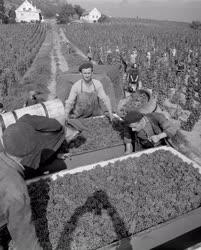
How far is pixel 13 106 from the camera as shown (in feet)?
25.2

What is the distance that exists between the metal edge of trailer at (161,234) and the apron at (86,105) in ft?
8.62

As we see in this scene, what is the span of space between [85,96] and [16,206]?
10.0 ft

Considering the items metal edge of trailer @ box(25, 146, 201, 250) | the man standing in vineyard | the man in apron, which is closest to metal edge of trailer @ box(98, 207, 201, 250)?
metal edge of trailer @ box(25, 146, 201, 250)

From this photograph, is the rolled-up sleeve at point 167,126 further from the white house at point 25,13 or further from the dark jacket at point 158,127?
the white house at point 25,13

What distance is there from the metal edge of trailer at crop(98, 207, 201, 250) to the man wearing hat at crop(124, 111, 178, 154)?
1.26 m

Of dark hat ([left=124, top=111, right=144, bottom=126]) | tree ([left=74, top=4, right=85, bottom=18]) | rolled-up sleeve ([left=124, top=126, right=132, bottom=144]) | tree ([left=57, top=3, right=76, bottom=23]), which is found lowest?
rolled-up sleeve ([left=124, top=126, right=132, bottom=144])

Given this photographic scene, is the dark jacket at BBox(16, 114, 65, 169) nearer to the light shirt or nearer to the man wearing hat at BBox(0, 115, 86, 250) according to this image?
the man wearing hat at BBox(0, 115, 86, 250)

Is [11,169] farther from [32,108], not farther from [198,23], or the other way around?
[198,23]

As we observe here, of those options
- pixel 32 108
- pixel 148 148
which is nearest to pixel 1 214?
pixel 32 108

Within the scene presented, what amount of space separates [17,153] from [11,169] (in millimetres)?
180

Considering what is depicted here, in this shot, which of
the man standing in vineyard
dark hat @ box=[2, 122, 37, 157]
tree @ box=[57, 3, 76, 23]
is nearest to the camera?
dark hat @ box=[2, 122, 37, 157]

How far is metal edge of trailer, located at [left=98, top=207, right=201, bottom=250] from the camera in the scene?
6.93 ft

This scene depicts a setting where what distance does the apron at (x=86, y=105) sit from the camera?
449cm

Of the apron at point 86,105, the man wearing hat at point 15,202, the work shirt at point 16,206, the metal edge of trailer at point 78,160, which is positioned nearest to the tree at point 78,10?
the apron at point 86,105
